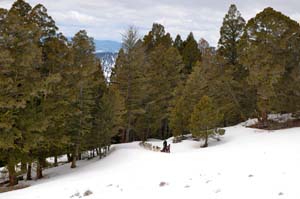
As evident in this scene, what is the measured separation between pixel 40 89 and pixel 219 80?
22.1 metres

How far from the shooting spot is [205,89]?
121 ft

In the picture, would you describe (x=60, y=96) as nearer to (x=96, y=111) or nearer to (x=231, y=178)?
(x=96, y=111)

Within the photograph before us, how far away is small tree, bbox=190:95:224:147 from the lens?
28.8 m

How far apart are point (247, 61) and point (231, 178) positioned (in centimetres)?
2045

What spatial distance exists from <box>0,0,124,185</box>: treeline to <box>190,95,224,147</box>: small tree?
7.02 meters

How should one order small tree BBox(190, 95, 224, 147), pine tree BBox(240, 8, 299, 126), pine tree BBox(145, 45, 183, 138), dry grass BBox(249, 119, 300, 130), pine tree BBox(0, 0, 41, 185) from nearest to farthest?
1. pine tree BBox(0, 0, 41, 185)
2. small tree BBox(190, 95, 224, 147)
3. pine tree BBox(240, 8, 299, 126)
4. dry grass BBox(249, 119, 300, 130)
5. pine tree BBox(145, 45, 183, 138)

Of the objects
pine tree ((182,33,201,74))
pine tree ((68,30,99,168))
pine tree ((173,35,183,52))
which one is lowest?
pine tree ((68,30,99,168))

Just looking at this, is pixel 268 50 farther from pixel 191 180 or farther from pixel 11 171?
pixel 11 171

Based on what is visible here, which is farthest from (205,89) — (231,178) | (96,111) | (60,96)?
(231,178)

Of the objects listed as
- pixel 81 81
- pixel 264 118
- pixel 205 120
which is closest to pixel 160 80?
pixel 264 118

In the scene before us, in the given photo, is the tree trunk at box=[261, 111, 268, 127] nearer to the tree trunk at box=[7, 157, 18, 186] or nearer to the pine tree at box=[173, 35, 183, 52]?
the tree trunk at box=[7, 157, 18, 186]

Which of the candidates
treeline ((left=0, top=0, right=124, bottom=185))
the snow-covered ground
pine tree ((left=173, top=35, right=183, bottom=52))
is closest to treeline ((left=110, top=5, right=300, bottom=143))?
pine tree ((left=173, top=35, right=183, bottom=52))

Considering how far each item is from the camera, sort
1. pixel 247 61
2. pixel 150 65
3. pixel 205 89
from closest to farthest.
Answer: pixel 247 61
pixel 205 89
pixel 150 65

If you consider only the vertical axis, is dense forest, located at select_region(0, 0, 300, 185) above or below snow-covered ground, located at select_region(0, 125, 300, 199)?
above
